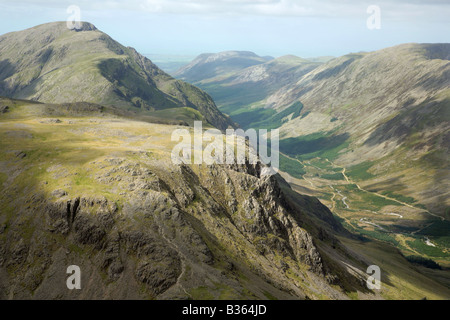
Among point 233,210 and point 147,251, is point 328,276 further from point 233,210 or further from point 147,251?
point 147,251

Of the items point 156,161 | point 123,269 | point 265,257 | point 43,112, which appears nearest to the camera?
point 123,269

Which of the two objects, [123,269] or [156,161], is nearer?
[123,269]

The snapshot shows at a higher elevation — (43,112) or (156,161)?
(43,112)

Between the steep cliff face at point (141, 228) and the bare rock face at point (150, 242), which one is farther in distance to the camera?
the steep cliff face at point (141, 228)

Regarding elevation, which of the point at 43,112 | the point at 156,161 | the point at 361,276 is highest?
the point at 43,112

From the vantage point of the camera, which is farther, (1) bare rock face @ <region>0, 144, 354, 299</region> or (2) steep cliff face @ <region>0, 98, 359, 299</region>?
(2) steep cliff face @ <region>0, 98, 359, 299</region>

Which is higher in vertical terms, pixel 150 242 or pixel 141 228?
pixel 141 228

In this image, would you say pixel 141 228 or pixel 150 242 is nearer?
pixel 150 242
